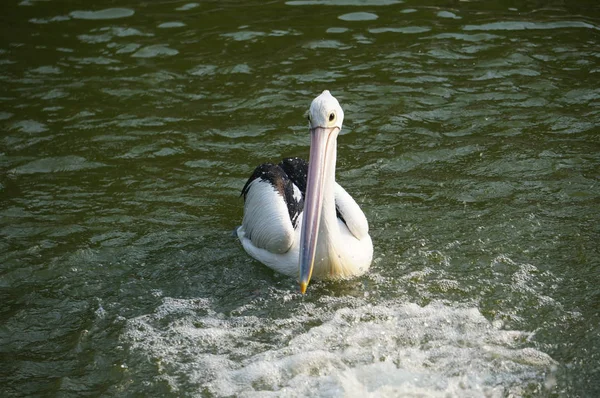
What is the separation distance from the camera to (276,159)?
6.68 metres

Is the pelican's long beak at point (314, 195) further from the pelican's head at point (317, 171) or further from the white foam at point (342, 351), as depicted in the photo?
the white foam at point (342, 351)

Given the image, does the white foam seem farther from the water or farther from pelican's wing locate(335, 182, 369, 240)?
pelican's wing locate(335, 182, 369, 240)

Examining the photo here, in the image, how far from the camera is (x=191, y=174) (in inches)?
254

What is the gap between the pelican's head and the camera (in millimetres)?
4633

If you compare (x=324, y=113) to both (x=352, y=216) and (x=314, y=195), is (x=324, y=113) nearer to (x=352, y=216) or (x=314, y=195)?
(x=314, y=195)

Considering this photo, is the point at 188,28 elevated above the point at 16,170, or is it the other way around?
the point at 188,28

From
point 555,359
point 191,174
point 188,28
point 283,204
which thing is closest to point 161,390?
point 283,204

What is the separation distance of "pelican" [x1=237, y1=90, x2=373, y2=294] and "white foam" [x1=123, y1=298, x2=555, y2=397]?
332mm

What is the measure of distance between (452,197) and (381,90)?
6.13ft

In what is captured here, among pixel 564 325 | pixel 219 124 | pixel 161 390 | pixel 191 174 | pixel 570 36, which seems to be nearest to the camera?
pixel 161 390

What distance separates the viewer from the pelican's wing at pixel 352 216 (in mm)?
5121

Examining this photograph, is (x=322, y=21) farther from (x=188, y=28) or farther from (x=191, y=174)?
(x=191, y=174)

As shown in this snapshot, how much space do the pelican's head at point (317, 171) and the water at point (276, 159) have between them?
401 mm

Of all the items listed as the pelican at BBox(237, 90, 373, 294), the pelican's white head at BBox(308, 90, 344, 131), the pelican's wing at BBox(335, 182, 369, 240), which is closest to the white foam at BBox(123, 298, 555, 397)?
the pelican at BBox(237, 90, 373, 294)
